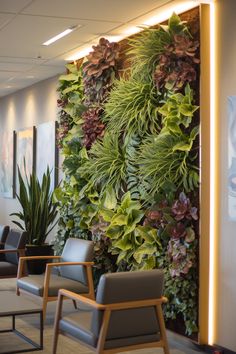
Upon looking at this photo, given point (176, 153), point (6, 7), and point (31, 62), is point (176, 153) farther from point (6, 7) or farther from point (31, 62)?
point (31, 62)

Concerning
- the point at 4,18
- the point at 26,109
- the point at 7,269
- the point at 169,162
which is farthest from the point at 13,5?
the point at 26,109

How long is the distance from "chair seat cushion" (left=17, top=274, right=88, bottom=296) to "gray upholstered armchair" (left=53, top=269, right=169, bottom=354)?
1221 millimetres

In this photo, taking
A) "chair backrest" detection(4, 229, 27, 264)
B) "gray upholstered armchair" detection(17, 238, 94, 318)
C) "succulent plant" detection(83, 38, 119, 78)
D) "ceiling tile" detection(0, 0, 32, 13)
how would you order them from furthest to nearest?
"chair backrest" detection(4, 229, 27, 264) → "succulent plant" detection(83, 38, 119, 78) → "gray upholstered armchair" detection(17, 238, 94, 318) → "ceiling tile" detection(0, 0, 32, 13)

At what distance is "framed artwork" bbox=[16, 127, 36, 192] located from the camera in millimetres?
8781

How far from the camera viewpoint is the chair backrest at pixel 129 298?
369cm

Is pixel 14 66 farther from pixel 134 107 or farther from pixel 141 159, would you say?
pixel 141 159

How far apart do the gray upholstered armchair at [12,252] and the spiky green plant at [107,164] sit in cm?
99

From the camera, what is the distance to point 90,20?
5273mm

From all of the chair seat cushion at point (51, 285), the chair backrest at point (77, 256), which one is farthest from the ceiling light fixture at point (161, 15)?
the chair seat cushion at point (51, 285)

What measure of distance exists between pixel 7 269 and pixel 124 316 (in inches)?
104

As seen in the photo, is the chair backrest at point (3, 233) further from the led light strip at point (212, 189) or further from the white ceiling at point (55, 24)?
the led light strip at point (212, 189)

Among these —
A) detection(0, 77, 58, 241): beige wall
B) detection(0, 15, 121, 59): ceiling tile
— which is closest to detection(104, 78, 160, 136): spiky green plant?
detection(0, 15, 121, 59): ceiling tile

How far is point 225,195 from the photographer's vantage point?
14.7ft

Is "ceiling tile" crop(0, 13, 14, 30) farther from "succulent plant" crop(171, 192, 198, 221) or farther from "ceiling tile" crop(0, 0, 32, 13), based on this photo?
"succulent plant" crop(171, 192, 198, 221)
